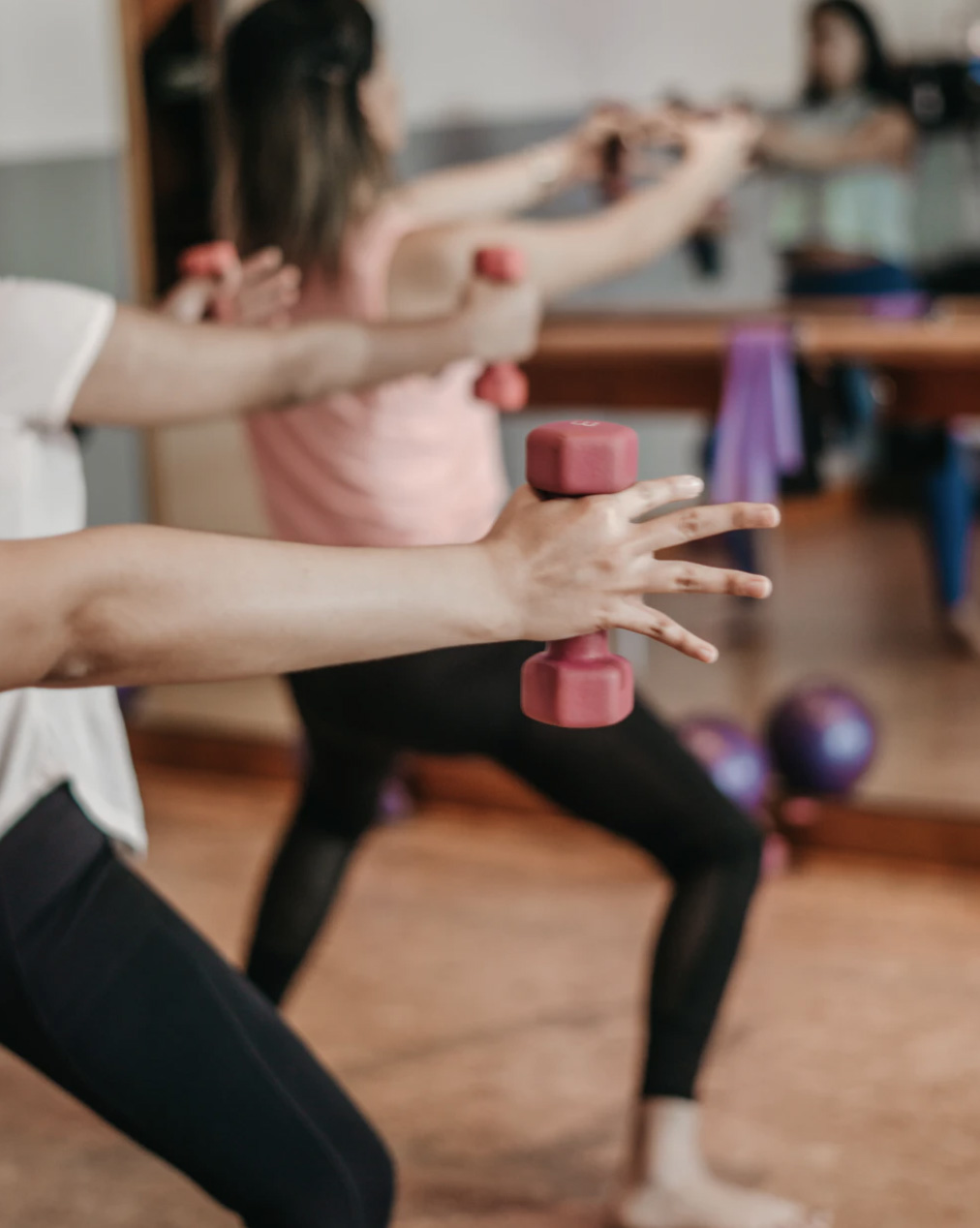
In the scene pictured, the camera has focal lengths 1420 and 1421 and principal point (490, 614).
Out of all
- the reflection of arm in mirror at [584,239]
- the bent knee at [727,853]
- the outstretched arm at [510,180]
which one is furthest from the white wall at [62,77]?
the bent knee at [727,853]

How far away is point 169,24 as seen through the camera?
12.6ft

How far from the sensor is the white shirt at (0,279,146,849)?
106 centimetres

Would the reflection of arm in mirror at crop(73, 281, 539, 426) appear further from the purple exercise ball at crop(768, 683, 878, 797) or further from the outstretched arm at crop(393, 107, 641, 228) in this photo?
the purple exercise ball at crop(768, 683, 878, 797)

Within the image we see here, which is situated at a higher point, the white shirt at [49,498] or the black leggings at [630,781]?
the white shirt at [49,498]

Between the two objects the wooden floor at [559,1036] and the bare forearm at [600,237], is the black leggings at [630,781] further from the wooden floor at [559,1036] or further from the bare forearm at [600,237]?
the bare forearm at [600,237]

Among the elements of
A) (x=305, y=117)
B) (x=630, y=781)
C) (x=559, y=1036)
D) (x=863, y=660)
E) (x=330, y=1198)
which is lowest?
(x=863, y=660)

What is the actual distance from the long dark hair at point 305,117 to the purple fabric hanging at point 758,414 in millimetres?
1072

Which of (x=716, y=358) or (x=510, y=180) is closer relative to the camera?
(x=510, y=180)

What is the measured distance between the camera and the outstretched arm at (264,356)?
122cm

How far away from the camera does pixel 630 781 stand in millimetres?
1396

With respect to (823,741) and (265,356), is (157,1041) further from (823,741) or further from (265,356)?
(823,741)

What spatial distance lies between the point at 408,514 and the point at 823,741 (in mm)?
1224

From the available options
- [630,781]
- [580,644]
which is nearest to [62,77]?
[630,781]

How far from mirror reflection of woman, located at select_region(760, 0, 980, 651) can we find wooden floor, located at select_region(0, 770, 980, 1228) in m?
1.38
